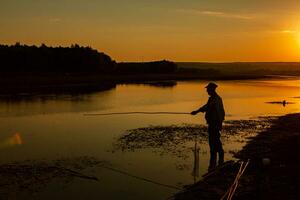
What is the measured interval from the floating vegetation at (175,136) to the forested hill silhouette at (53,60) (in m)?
67.1

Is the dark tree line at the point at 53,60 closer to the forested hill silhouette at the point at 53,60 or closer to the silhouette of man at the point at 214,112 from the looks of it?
the forested hill silhouette at the point at 53,60

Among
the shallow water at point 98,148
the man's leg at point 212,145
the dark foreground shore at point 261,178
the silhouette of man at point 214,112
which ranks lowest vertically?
the shallow water at point 98,148

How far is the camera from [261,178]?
11781 mm

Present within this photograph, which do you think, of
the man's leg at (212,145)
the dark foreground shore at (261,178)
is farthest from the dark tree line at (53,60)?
the man's leg at (212,145)

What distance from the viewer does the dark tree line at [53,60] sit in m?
90.1

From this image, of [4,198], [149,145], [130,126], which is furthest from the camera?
[130,126]

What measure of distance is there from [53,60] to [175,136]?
83.4 m

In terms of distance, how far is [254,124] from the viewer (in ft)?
85.7

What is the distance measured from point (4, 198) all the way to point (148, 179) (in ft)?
13.5

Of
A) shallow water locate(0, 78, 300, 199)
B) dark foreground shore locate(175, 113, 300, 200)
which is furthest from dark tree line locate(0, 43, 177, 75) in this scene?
dark foreground shore locate(175, 113, 300, 200)

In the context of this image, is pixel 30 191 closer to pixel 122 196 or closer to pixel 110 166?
pixel 122 196

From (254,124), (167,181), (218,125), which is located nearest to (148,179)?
(167,181)

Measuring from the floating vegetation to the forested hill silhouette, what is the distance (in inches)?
2644

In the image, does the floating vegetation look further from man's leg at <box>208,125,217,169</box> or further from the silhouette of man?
the silhouette of man
